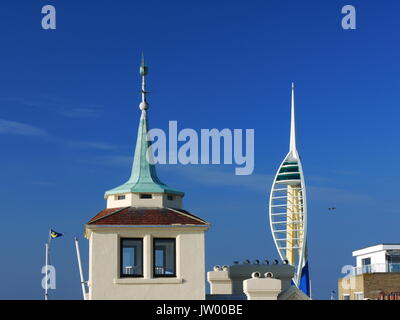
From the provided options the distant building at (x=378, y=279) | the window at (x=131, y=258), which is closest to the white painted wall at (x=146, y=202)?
the window at (x=131, y=258)

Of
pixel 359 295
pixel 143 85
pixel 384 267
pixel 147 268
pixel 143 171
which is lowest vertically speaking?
pixel 359 295

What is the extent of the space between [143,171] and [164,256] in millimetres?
5180

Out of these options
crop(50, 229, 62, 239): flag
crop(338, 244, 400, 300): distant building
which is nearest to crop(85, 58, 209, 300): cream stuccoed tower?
crop(50, 229, 62, 239): flag

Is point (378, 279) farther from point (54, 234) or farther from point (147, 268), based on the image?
point (147, 268)

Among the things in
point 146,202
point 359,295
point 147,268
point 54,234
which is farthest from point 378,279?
point 147,268

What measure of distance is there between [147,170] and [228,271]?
10.0 metres

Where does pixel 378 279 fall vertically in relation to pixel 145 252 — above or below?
below

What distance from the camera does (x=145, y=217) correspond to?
132ft

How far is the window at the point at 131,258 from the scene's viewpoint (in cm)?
4012

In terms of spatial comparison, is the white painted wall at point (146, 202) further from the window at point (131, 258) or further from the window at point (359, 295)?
the window at point (359, 295)

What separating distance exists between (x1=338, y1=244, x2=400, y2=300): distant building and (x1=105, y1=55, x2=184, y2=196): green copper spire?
4503 centimetres
